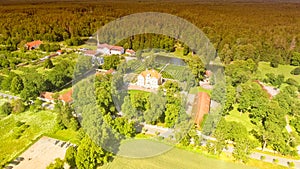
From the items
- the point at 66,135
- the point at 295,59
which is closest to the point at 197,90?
the point at 66,135

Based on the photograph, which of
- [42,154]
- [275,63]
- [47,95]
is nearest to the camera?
[42,154]

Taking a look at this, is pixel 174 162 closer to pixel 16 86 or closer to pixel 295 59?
pixel 16 86

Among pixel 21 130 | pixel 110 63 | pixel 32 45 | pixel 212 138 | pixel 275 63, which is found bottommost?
pixel 21 130

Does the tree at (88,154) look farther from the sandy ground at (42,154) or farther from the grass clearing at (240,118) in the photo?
the grass clearing at (240,118)

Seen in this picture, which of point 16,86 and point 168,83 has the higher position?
point 168,83

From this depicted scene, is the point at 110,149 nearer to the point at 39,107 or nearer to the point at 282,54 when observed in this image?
the point at 39,107

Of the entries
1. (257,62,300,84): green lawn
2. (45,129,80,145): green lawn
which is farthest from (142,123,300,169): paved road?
(257,62,300,84): green lawn

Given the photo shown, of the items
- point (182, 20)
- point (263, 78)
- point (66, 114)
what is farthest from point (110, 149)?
point (182, 20)
